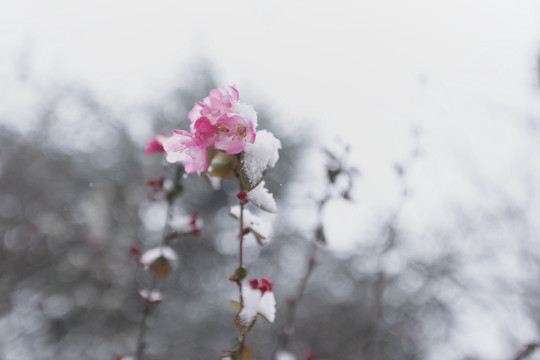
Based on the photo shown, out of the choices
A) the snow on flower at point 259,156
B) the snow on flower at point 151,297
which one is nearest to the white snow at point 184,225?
the snow on flower at point 151,297

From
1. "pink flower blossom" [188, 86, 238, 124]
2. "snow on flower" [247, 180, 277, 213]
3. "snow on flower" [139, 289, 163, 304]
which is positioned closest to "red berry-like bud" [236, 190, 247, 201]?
"snow on flower" [247, 180, 277, 213]

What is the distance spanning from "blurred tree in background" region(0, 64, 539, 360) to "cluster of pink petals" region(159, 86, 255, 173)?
2.20 meters

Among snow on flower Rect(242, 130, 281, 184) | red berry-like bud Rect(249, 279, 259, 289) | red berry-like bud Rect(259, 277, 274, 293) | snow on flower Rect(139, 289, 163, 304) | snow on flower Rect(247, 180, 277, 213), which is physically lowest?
snow on flower Rect(139, 289, 163, 304)

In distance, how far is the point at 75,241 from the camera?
4727 mm

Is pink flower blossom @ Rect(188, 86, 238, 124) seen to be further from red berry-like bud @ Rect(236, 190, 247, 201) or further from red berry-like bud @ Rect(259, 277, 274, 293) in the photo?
red berry-like bud @ Rect(259, 277, 274, 293)

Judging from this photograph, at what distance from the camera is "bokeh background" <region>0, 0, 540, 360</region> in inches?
131

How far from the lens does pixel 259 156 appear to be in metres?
0.64

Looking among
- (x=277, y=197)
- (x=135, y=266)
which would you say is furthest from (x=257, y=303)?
(x=135, y=266)

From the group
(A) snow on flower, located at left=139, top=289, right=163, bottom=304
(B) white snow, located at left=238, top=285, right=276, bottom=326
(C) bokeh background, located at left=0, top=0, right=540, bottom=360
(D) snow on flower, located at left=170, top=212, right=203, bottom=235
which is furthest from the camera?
(C) bokeh background, located at left=0, top=0, right=540, bottom=360

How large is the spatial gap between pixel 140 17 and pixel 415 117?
6.71 metres

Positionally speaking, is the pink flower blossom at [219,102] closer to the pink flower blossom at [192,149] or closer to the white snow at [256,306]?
the pink flower blossom at [192,149]

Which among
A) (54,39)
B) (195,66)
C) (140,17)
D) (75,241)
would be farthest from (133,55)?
(75,241)

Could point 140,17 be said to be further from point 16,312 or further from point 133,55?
point 16,312

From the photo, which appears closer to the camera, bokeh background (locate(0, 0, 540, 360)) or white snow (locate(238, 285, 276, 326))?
white snow (locate(238, 285, 276, 326))
